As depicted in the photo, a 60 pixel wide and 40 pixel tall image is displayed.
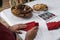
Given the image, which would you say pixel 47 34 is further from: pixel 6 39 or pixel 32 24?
pixel 6 39

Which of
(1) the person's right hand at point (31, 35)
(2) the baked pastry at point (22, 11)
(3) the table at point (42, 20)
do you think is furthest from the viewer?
(2) the baked pastry at point (22, 11)

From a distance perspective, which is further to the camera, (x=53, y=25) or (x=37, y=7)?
(x=37, y=7)

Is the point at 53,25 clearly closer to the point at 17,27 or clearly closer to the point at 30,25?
the point at 30,25

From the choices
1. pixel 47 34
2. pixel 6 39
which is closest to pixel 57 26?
pixel 47 34

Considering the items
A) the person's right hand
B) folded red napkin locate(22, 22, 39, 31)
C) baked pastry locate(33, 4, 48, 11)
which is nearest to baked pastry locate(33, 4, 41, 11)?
baked pastry locate(33, 4, 48, 11)

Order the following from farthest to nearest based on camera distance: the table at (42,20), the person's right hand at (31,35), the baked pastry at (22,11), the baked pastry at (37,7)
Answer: the baked pastry at (37,7), the baked pastry at (22,11), the table at (42,20), the person's right hand at (31,35)

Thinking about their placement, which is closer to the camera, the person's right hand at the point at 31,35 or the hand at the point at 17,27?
the person's right hand at the point at 31,35

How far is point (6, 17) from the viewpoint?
4.45 ft

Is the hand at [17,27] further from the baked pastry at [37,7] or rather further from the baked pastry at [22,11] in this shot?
the baked pastry at [37,7]

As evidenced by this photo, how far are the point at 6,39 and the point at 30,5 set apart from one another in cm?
73

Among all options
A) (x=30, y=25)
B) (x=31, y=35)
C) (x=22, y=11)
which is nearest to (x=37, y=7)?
(x=22, y=11)

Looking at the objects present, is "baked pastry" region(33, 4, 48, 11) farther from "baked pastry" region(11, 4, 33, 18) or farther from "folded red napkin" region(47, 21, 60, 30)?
"folded red napkin" region(47, 21, 60, 30)

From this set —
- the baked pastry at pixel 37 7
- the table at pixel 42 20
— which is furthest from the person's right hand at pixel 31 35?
the baked pastry at pixel 37 7

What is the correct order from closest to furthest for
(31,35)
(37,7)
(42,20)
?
(31,35) < (42,20) < (37,7)
